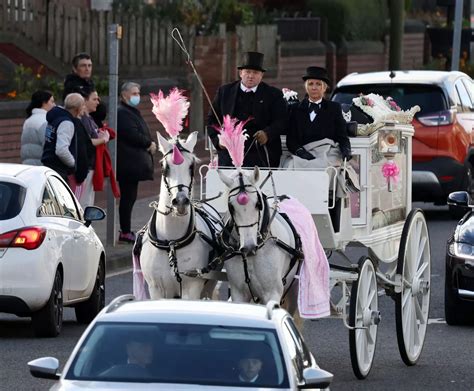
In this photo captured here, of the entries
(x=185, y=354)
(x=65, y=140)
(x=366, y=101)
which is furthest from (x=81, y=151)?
(x=185, y=354)

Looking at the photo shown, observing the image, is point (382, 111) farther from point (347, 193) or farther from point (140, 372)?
point (140, 372)

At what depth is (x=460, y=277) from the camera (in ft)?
53.0

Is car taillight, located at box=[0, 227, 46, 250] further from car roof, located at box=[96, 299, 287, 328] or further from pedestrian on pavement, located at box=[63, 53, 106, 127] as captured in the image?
pedestrian on pavement, located at box=[63, 53, 106, 127]

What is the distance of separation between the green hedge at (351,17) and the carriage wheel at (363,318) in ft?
106

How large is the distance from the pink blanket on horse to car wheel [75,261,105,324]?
159 inches

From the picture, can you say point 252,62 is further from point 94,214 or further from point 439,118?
point 439,118

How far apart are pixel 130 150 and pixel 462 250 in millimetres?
6682

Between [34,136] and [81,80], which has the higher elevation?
[81,80]

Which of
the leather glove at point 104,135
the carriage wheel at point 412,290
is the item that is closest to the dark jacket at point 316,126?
the carriage wheel at point 412,290

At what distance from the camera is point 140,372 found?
8352 millimetres

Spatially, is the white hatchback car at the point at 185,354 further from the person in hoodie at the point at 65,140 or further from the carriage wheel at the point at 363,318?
the person in hoodie at the point at 65,140

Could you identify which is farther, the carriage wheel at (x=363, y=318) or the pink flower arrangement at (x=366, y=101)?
the pink flower arrangement at (x=366, y=101)

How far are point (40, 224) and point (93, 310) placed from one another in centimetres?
176

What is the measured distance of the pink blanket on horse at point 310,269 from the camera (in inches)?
481
